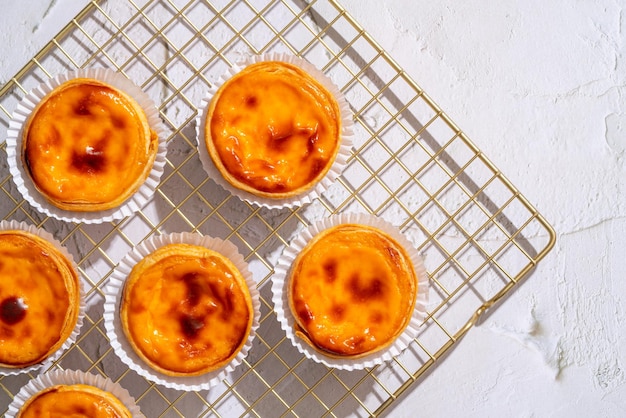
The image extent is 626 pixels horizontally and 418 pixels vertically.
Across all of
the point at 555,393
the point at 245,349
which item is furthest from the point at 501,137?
the point at 245,349

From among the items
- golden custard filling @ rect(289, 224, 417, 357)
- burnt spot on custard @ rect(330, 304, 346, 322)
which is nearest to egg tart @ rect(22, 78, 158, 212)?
golden custard filling @ rect(289, 224, 417, 357)

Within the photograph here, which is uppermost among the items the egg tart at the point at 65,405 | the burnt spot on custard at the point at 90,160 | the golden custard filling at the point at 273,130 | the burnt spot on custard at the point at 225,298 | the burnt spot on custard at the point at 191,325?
the golden custard filling at the point at 273,130

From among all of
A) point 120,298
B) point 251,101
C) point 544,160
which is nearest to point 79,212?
point 120,298

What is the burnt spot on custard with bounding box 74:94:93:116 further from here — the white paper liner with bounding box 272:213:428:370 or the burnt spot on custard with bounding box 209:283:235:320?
the white paper liner with bounding box 272:213:428:370

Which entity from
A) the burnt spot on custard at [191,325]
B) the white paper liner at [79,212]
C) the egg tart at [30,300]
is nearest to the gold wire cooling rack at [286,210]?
the white paper liner at [79,212]

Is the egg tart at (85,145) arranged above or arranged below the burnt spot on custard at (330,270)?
above

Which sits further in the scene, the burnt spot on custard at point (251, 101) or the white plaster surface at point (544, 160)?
the white plaster surface at point (544, 160)

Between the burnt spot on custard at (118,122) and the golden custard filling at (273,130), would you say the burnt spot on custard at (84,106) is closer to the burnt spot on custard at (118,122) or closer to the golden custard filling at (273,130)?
the burnt spot on custard at (118,122)
